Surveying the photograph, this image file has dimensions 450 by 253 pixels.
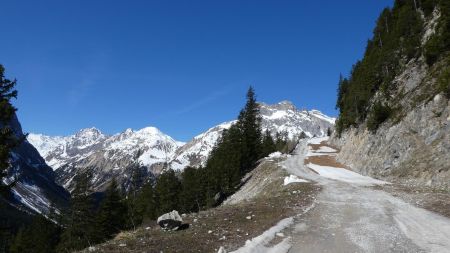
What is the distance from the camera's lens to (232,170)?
6244 centimetres

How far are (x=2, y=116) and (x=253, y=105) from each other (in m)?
52.4

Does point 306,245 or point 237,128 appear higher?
point 237,128

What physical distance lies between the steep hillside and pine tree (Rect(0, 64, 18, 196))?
30643mm

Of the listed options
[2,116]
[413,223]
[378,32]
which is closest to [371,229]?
[413,223]

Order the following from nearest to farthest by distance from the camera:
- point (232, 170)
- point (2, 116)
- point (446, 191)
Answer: point (446, 191) → point (2, 116) → point (232, 170)

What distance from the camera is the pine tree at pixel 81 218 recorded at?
52.9 meters

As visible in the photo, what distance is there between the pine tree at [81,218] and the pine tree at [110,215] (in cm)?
174

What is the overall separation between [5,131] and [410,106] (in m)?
37.0

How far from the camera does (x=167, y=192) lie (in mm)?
73688

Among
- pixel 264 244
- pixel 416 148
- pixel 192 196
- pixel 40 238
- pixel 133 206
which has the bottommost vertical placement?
pixel 40 238

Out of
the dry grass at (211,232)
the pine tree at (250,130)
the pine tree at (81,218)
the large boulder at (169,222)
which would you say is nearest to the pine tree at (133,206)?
the pine tree at (81,218)

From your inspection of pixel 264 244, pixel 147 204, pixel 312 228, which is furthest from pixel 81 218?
pixel 264 244

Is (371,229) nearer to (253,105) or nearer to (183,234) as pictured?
(183,234)

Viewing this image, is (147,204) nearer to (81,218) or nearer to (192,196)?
(192,196)
